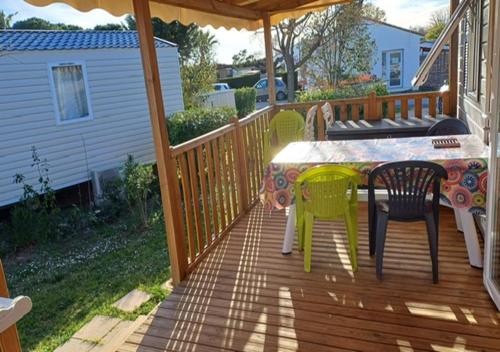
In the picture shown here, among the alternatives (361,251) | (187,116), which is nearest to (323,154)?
(361,251)

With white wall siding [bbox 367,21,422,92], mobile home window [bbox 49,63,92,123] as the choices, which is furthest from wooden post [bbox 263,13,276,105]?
white wall siding [bbox 367,21,422,92]

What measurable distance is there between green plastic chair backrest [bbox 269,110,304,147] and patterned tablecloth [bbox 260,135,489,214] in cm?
138

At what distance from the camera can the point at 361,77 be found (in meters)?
14.3

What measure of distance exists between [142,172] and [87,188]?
3.09 m

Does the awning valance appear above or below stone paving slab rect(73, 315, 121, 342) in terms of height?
above

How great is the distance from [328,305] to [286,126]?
2948mm

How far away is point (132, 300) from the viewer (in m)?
3.47

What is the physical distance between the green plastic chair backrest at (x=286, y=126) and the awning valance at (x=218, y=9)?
1.16 m

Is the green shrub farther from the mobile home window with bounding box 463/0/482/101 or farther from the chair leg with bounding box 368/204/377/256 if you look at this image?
the chair leg with bounding box 368/204/377/256

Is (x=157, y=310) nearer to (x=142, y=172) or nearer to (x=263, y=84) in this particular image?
(x=142, y=172)

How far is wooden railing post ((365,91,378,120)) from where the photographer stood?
5.25 metres

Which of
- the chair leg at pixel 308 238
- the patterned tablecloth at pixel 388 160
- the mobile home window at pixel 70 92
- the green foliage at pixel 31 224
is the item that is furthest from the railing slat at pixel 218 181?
the mobile home window at pixel 70 92

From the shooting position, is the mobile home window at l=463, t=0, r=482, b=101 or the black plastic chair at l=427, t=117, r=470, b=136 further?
the black plastic chair at l=427, t=117, r=470, b=136

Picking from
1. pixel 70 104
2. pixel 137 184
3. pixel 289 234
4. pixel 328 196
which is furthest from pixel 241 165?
pixel 70 104
